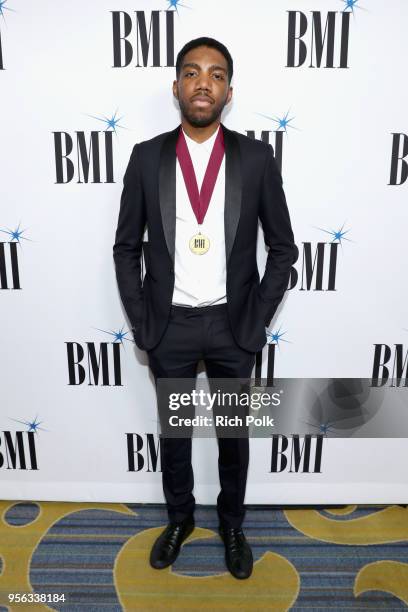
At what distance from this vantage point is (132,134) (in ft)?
6.88

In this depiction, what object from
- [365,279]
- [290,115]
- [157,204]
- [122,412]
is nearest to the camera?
[157,204]

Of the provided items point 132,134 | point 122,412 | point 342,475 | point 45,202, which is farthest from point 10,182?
point 342,475

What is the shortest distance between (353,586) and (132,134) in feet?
6.39

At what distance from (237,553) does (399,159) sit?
1693mm

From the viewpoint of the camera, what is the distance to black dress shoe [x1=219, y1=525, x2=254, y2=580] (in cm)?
215

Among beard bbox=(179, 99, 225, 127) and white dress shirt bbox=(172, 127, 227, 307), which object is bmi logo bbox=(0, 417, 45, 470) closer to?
white dress shirt bbox=(172, 127, 227, 307)

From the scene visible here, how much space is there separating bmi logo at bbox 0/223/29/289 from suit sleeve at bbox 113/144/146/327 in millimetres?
481

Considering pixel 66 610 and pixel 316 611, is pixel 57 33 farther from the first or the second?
pixel 316 611

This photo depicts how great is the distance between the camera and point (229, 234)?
6.17 feet

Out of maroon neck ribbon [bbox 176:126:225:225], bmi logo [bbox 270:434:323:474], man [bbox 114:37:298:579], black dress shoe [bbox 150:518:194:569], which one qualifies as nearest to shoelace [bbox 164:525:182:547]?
black dress shoe [bbox 150:518:194:569]

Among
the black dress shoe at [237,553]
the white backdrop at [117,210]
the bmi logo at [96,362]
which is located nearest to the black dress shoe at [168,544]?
the black dress shoe at [237,553]

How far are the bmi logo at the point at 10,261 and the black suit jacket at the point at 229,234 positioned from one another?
49 cm

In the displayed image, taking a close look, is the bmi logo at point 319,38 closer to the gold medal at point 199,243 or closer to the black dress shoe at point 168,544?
the gold medal at point 199,243

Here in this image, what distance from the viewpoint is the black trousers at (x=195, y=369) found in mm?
1972
